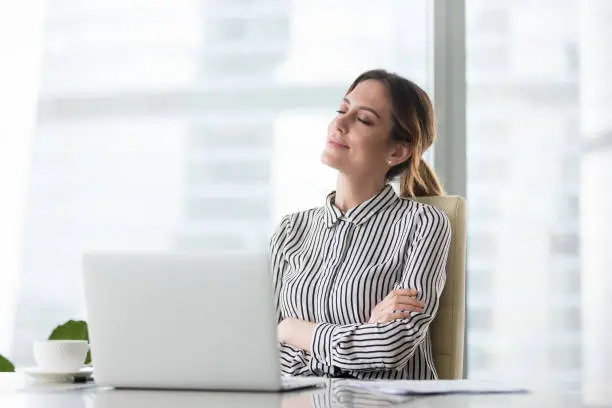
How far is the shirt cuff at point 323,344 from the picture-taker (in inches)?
78.9

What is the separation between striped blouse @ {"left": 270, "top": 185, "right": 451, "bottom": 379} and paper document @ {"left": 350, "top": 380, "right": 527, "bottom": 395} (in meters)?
0.55

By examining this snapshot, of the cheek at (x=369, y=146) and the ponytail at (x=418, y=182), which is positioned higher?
the cheek at (x=369, y=146)

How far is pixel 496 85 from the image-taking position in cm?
338

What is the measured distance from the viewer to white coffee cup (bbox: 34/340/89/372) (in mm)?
1570

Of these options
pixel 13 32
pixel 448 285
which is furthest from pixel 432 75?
pixel 13 32

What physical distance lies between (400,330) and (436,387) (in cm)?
65

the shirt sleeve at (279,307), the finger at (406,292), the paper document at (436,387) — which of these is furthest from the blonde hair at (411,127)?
the paper document at (436,387)

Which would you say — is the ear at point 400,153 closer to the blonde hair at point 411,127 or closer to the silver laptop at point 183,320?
the blonde hair at point 411,127

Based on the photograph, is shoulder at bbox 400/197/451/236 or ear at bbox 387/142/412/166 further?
ear at bbox 387/142/412/166

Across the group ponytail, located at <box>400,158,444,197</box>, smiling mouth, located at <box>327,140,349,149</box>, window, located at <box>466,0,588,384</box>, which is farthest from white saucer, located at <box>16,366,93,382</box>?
window, located at <box>466,0,588,384</box>

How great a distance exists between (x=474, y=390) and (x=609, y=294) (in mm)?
2144

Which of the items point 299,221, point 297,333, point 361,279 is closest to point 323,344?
point 297,333

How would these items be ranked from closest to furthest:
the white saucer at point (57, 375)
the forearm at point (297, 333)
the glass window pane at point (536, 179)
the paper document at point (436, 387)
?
the paper document at point (436, 387)
the white saucer at point (57, 375)
the forearm at point (297, 333)
the glass window pane at point (536, 179)

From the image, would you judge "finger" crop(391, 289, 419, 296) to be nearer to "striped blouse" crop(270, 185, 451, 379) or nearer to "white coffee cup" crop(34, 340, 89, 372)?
"striped blouse" crop(270, 185, 451, 379)
